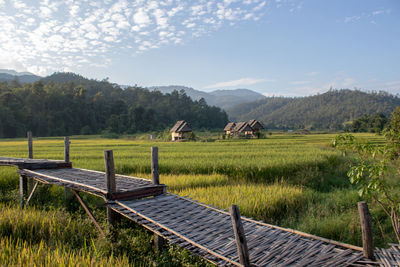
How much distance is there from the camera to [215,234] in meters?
3.19

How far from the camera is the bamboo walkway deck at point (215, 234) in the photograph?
2.64 meters

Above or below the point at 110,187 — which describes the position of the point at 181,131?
above

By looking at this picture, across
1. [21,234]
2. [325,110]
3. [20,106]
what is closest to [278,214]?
[21,234]

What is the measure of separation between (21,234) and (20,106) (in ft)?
138

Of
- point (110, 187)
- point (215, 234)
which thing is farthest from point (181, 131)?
point (215, 234)

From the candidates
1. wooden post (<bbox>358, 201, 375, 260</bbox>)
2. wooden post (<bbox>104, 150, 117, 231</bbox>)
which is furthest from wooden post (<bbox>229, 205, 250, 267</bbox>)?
wooden post (<bbox>104, 150, 117, 231</bbox>)

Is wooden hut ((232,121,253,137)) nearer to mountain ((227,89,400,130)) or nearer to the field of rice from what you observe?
the field of rice

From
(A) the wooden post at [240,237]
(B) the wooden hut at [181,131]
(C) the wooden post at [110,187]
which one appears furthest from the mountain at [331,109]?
(A) the wooden post at [240,237]

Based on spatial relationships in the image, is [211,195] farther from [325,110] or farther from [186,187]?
[325,110]

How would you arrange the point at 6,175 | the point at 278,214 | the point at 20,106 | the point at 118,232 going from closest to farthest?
the point at 118,232 < the point at 278,214 < the point at 6,175 < the point at 20,106

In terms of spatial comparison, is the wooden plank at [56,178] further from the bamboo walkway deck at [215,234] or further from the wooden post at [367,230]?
the wooden post at [367,230]

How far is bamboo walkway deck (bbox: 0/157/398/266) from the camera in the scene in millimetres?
2644

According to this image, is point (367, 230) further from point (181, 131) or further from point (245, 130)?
point (245, 130)

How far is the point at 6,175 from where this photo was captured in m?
7.68
